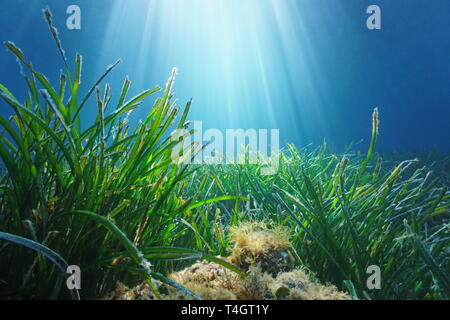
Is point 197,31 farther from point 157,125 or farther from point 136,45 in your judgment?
point 157,125

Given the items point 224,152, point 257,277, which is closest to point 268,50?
point 224,152

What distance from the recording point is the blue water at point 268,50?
2917 cm

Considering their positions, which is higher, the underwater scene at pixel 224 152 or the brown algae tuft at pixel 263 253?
the underwater scene at pixel 224 152

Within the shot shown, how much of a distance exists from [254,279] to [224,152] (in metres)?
3.21

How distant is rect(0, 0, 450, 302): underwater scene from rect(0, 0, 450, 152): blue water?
0.28 meters

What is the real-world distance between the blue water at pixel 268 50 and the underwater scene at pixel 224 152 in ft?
0.90

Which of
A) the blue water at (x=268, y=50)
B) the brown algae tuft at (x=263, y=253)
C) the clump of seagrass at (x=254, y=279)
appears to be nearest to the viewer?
the clump of seagrass at (x=254, y=279)

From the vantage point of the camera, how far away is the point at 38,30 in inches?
1336

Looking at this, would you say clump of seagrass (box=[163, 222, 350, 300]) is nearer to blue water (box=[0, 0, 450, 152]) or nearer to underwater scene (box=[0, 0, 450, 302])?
underwater scene (box=[0, 0, 450, 302])

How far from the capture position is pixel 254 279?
0.91 m

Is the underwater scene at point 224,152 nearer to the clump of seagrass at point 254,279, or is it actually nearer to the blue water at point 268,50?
the clump of seagrass at point 254,279

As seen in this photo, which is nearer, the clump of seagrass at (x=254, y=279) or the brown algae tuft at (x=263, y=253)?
the clump of seagrass at (x=254, y=279)

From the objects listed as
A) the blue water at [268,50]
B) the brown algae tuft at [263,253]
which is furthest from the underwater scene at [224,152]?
the blue water at [268,50]

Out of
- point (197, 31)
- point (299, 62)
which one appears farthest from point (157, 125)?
point (299, 62)
